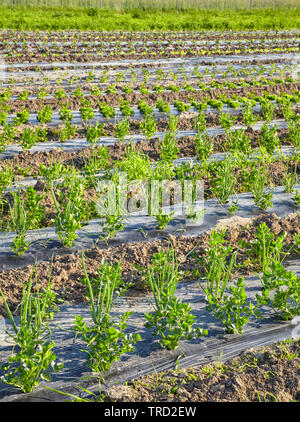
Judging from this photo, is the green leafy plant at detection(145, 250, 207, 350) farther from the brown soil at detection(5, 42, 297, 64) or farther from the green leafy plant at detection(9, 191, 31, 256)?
the brown soil at detection(5, 42, 297, 64)

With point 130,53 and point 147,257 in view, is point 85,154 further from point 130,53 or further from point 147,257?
point 130,53

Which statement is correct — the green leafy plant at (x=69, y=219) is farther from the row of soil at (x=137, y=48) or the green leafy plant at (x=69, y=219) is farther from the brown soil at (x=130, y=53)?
the row of soil at (x=137, y=48)

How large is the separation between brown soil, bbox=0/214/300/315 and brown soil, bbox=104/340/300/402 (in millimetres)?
914

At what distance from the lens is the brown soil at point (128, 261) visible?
3535 millimetres

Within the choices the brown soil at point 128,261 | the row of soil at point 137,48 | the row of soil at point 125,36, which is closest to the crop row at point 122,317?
the brown soil at point 128,261

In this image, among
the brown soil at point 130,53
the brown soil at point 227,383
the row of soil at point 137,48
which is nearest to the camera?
the brown soil at point 227,383

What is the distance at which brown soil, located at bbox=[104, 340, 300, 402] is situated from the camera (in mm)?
2594

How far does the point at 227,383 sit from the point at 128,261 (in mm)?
1453

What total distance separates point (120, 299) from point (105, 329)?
2.42 feet

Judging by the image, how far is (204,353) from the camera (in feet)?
9.70

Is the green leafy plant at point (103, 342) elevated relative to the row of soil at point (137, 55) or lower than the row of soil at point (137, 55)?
lower

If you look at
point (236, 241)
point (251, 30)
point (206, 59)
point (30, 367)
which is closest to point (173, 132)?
point (236, 241)

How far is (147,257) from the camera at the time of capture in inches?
155

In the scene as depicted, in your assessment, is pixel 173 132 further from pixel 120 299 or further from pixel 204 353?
pixel 204 353
